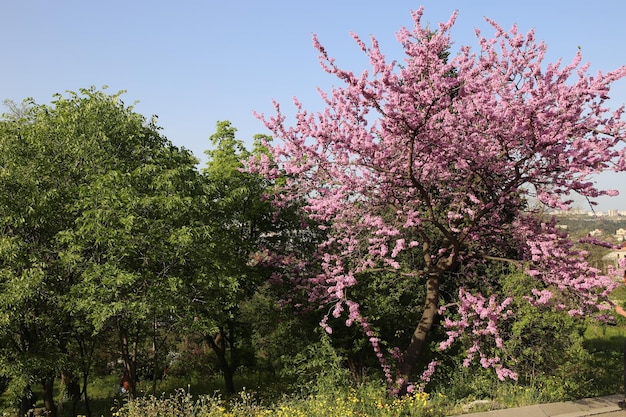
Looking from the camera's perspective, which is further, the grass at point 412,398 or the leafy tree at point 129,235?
the leafy tree at point 129,235

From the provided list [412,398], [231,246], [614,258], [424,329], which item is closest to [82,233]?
[231,246]

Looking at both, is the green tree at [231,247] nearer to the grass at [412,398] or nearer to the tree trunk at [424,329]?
the grass at [412,398]

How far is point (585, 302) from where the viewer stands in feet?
34.4

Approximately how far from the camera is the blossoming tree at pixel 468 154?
9297 mm

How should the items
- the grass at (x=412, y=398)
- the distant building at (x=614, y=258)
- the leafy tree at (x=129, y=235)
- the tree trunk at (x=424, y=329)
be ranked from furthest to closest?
the tree trunk at (x=424, y=329) → the distant building at (x=614, y=258) → the leafy tree at (x=129, y=235) → the grass at (x=412, y=398)

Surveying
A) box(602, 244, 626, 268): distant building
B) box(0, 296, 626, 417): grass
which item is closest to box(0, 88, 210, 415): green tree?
box(0, 296, 626, 417): grass

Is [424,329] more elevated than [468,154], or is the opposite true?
[468,154]

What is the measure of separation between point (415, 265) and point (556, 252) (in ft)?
23.0

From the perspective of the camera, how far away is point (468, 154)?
10211 millimetres

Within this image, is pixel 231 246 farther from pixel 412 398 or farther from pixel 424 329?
pixel 412 398

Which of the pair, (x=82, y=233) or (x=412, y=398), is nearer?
(x=412, y=398)

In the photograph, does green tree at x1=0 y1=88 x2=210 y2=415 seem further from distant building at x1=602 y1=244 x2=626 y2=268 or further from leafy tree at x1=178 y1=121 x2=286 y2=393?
distant building at x1=602 y1=244 x2=626 y2=268

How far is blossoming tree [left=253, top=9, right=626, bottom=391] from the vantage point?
9.30 meters

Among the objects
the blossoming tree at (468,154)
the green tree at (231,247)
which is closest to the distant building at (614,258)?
the blossoming tree at (468,154)
